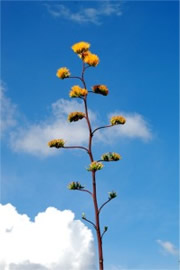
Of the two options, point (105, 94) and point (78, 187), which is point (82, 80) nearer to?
point (105, 94)

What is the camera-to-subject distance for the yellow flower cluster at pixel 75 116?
25.4 ft

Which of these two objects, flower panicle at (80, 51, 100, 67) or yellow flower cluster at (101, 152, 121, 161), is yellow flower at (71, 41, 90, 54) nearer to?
flower panicle at (80, 51, 100, 67)

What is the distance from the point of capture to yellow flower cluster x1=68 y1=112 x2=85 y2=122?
7732 mm

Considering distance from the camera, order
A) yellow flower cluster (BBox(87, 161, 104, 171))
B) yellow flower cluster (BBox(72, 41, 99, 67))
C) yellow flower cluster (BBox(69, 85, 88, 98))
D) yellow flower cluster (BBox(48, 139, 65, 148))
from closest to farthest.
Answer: yellow flower cluster (BBox(87, 161, 104, 171)), yellow flower cluster (BBox(69, 85, 88, 98)), yellow flower cluster (BBox(72, 41, 99, 67)), yellow flower cluster (BBox(48, 139, 65, 148))

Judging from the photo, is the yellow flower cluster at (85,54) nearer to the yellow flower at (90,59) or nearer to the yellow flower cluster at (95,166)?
the yellow flower at (90,59)

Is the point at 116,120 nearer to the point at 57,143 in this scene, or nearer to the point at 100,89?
the point at 100,89

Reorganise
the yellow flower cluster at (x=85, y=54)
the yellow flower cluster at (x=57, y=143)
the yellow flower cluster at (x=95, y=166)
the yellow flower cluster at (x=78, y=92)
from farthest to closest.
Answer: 1. the yellow flower cluster at (x=57, y=143)
2. the yellow flower cluster at (x=85, y=54)
3. the yellow flower cluster at (x=78, y=92)
4. the yellow flower cluster at (x=95, y=166)

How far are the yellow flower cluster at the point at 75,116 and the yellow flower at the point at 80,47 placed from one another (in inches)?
48.8

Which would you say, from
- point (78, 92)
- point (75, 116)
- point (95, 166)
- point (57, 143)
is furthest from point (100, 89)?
point (95, 166)

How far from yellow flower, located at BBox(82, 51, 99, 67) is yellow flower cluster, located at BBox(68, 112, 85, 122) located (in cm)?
101

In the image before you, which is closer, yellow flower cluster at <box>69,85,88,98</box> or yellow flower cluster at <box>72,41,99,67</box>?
yellow flower cluster at <box>69,85,88,98</box>

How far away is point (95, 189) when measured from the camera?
7016 millimetres

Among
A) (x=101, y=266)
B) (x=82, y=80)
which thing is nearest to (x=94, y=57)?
(x=82, y=80)

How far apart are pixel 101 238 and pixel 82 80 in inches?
120
